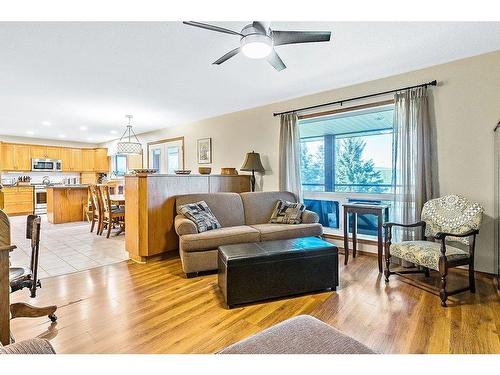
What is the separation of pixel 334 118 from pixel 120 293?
149 inches

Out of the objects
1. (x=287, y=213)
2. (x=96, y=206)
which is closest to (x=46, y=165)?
(x=96, y=206)

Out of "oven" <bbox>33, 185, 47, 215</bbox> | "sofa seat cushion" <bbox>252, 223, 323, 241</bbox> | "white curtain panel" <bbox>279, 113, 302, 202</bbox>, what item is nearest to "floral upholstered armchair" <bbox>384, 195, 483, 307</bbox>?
"sofa seat cushion" <bbox>252, 223, 323, 241</bbox>

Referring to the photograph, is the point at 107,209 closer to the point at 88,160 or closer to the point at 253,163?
the point at 253,163

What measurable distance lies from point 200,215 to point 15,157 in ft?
26.0

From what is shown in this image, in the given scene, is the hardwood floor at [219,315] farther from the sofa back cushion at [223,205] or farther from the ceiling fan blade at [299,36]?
the ceiling fan blade at [299,36]

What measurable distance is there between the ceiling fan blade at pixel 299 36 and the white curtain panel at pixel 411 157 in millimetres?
1914

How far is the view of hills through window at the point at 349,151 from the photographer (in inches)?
151

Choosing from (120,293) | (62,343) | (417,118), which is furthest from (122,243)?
(417,118)

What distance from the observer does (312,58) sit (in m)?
3.13

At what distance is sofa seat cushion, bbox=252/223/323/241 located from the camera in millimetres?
3385

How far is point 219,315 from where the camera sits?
2215 mm

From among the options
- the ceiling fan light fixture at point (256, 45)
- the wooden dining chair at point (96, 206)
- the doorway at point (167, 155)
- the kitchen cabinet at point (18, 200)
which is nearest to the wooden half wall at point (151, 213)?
the wooden dining chair at point (96, 206)

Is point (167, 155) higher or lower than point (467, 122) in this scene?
higher
